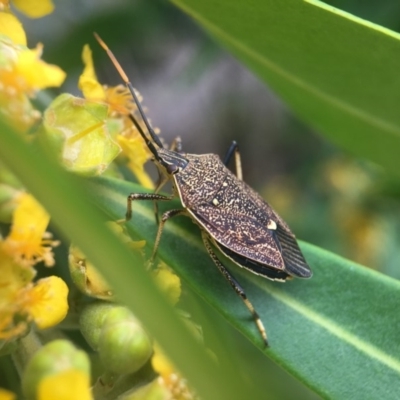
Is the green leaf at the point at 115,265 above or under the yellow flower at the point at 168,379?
above

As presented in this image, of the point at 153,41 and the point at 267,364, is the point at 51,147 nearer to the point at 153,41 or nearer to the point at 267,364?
the point at 267,364

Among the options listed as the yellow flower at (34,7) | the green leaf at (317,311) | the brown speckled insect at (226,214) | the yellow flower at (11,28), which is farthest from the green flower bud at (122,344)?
the yellow flower at (34,7)

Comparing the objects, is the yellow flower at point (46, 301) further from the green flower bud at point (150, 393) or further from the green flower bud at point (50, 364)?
the green flower bud at point (150, 393)

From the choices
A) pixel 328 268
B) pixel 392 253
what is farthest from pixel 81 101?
pixel 392 253

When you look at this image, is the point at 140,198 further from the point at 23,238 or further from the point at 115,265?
the point at 115,265

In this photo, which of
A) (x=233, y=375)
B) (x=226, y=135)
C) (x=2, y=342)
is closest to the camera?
(x=233, y=375)

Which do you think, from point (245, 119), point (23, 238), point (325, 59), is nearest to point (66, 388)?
point (23, 238)

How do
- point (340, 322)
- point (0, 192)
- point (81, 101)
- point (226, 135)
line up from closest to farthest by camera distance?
point (0, 192), point (81, 101), point (340, 322), point (226, 135)
